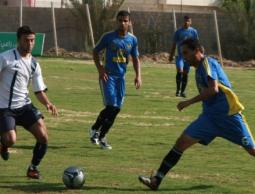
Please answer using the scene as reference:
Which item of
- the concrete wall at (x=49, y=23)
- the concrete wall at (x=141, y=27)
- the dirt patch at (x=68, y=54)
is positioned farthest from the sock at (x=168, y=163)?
the concrete wall at (x=49, y=23)

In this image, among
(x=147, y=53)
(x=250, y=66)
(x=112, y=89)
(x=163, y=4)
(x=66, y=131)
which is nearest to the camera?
(x=112, y=89)

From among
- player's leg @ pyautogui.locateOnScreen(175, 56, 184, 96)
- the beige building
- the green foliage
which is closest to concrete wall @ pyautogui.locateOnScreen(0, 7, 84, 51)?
the green foliage

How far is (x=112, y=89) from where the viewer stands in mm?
12953

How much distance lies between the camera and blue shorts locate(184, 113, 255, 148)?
948 cm

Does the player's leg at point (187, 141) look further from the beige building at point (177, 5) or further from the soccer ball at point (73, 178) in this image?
the beige building at point (177, 5)

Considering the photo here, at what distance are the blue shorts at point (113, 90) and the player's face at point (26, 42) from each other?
3.23 metres

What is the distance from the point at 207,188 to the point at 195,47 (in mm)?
1762

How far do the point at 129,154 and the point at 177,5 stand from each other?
45.3m

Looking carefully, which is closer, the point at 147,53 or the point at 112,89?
the point at 112,89

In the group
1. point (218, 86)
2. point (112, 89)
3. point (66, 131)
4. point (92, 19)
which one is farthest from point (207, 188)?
point (92, 19)

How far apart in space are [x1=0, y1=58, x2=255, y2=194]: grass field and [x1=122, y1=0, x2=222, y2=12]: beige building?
33.0 metres

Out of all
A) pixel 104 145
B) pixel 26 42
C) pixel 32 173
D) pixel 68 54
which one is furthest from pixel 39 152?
pixel 68 54

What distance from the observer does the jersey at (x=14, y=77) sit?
9.90 m

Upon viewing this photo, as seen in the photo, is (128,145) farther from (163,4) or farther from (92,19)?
(163,4)
